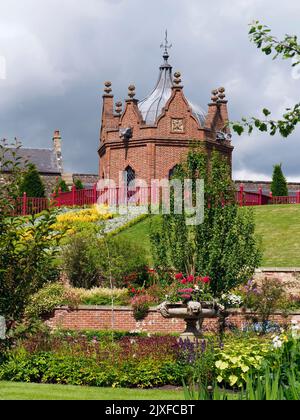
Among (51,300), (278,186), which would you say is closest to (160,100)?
(278,186)

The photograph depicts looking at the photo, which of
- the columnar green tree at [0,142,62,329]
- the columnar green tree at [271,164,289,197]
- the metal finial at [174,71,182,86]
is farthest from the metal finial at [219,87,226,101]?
the columnar green tree at [0,142,62,329]

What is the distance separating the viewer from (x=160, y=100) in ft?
137

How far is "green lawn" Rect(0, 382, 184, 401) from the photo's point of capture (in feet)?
38.2

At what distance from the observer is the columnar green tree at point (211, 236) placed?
58.4 feet

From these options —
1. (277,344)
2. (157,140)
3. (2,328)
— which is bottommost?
(277,344)

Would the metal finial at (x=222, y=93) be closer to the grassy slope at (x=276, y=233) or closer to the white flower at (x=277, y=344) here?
the grassy slope at (x=276, y=233)

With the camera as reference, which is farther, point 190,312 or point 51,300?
point 51,300

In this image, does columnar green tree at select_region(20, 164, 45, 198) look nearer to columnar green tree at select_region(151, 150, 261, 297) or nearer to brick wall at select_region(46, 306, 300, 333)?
brick wall at select_region(46, 306, 300, 333)

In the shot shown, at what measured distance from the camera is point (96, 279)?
2392 cm

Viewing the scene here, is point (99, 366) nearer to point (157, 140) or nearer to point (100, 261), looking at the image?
point (100, 261)

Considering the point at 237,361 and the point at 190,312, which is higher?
the point at 190,312

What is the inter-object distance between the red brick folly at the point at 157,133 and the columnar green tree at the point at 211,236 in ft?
64.5

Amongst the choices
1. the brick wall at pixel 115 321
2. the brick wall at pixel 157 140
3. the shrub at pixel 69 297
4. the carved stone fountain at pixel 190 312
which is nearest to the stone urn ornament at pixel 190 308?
the carved stone fountain at pixel 190 312

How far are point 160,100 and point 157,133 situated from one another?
3.57m
